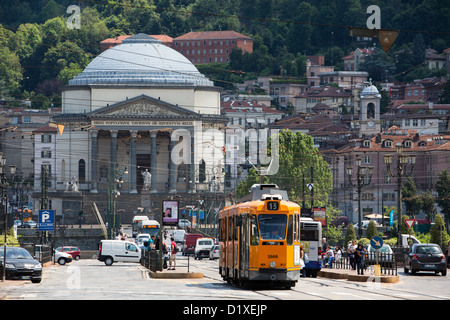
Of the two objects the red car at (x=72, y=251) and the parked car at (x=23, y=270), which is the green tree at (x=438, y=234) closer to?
the red car at (x=72, y=251)

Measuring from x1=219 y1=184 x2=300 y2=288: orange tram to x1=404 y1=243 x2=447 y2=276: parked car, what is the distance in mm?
15739

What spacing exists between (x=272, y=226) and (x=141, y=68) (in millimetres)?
115907

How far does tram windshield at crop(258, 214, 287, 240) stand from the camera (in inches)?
1582

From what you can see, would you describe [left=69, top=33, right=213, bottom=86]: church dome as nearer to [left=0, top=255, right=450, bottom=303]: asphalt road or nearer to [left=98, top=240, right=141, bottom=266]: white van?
[left=98, top=240, right=141, bottom=266]: white van

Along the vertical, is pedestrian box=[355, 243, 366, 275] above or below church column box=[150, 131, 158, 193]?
below

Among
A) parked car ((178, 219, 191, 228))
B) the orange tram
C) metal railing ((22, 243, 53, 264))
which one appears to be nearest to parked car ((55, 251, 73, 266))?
metal railing ((22, 243, 53, 264))

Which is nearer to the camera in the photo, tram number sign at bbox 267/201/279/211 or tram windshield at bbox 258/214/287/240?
tram windshield at bbox 258/214/287/240

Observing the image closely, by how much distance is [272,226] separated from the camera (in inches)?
1588

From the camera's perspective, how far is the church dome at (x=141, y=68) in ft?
500

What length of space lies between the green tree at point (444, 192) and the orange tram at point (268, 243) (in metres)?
78.1

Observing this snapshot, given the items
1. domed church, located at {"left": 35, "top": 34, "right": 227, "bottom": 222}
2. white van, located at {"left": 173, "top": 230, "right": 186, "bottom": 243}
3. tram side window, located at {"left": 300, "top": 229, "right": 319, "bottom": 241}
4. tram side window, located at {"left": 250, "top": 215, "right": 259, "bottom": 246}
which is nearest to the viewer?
tram side window, located at {"left": 250, "top": 215, "right": 259, "bottom": 246}
